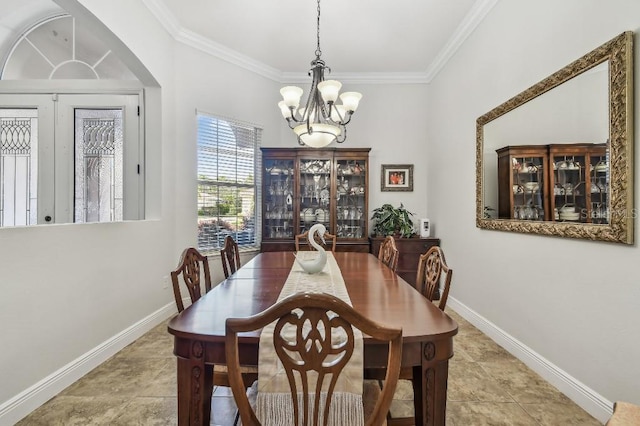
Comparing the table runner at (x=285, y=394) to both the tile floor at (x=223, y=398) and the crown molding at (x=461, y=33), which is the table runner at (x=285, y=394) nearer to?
the tile floor at (x=223, y=398)

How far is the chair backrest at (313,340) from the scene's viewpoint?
83 cm

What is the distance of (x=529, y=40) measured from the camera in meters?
2.42

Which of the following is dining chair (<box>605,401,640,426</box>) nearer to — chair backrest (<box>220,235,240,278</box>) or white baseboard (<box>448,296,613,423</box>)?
white baseboard (<box>448,296,613,423</box>)

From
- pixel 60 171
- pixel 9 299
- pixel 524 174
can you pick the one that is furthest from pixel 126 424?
pixel 524 174

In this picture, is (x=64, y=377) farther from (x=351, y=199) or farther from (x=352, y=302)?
(x=351, y=199)

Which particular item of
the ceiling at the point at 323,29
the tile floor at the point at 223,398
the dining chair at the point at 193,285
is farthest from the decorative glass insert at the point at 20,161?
the dining chair at the point at 193,285

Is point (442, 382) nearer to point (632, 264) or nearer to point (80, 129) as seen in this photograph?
point (632, 264)

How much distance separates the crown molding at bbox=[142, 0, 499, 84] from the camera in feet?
10.2

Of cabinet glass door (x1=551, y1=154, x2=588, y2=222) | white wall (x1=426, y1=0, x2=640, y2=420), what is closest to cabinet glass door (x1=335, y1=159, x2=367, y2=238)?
white wall (x1=426, y1=0, x2=640, y2=420)

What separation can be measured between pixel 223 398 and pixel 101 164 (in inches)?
110

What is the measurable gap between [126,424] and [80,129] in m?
3.02

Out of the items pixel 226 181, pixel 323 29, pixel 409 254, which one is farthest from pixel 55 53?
pixel 409 254

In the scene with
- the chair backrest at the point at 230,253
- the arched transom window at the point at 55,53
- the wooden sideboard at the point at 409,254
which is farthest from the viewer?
the wooden sideboard at the point at 409,254

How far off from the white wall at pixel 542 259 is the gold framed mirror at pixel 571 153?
8 centimetres
